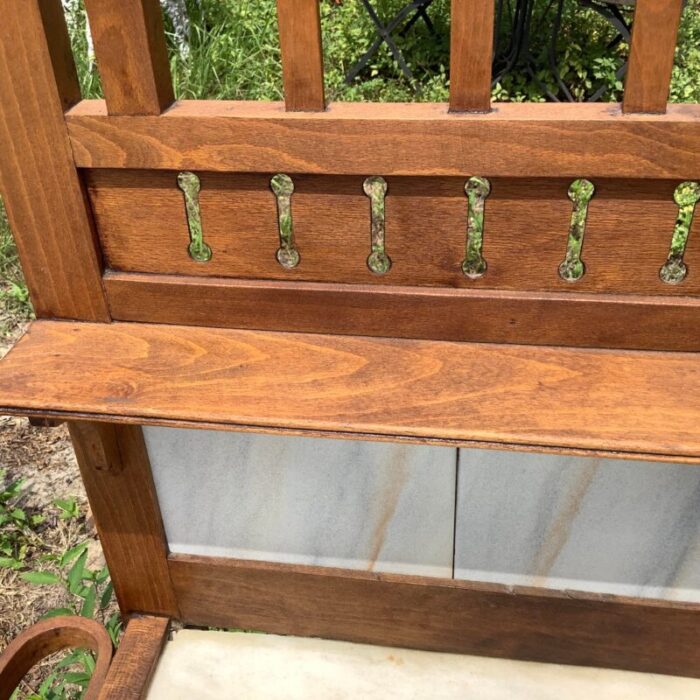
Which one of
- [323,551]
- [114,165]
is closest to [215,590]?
[323,551]

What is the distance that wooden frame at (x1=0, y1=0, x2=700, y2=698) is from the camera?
4.16 ft

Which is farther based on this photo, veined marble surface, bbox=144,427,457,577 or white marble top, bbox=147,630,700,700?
white marble top, bbox=147,630,700,700

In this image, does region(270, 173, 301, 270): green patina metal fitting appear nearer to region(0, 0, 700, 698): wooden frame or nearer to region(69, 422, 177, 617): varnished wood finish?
region(0, 0, 700, 698): wooden frame

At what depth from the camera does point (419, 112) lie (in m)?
1.31

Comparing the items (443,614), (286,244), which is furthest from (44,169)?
(443,614)

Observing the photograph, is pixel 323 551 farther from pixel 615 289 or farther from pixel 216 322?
pixel 615 289

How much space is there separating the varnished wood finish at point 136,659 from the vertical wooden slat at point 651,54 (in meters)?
1.61

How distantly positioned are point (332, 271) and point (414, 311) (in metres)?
0.17

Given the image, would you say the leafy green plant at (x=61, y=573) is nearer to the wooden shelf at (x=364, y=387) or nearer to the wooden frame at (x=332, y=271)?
the wooden frame at (x=332, y=271)

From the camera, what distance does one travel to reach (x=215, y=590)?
201 centimetres

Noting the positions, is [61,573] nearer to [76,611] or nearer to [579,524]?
[76,611]

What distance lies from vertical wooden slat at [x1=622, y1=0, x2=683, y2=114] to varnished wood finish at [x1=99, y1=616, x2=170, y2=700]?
1609 millimetres

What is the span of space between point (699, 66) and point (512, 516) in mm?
4139

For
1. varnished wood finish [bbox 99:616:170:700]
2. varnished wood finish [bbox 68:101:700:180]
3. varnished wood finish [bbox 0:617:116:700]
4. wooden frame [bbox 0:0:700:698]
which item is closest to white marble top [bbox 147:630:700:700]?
varnished wood finish [bbox 99:616:170:700]
